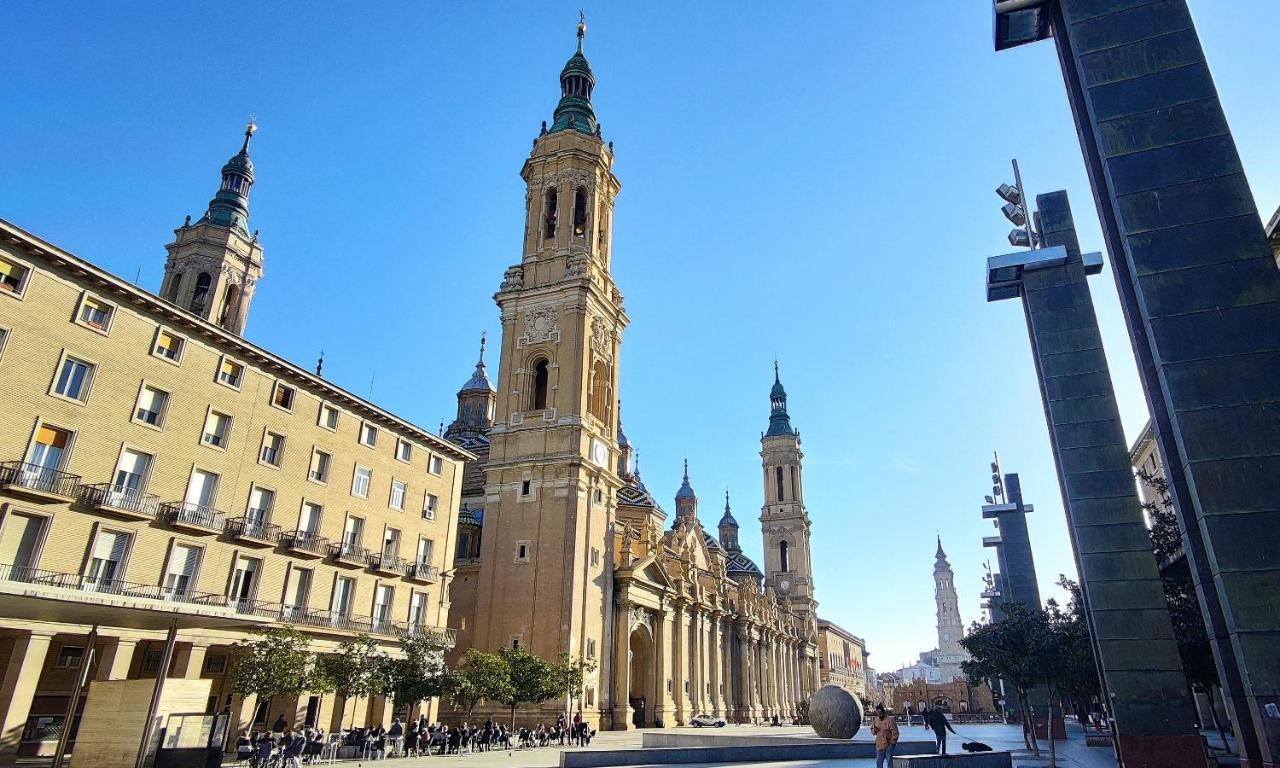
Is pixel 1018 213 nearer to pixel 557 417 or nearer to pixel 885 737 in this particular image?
pixel 885 737

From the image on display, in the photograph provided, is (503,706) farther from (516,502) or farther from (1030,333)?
(1030,333)

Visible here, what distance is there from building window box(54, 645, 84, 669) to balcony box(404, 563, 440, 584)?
40.3 ft

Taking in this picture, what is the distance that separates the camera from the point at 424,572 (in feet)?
115

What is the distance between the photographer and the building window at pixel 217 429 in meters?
26.9

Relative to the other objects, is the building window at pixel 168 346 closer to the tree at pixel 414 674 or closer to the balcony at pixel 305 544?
the balcony at pixel 305 544

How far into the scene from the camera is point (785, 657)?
85812 mm

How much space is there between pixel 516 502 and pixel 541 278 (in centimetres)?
1485

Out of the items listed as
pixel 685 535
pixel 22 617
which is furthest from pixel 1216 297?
pixel 685 535

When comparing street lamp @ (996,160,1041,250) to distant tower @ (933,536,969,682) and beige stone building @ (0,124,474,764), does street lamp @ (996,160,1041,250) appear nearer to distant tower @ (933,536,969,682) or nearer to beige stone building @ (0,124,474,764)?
beige stone building @ (0,124,474,764)

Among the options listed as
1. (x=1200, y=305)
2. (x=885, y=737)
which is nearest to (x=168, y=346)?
(x=885, y=737)

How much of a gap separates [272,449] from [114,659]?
8.74m

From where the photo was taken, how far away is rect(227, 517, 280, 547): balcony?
26781 millimetres

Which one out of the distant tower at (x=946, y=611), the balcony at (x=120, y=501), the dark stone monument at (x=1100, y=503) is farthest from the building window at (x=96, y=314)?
the distant tower at (x=946, y=611)

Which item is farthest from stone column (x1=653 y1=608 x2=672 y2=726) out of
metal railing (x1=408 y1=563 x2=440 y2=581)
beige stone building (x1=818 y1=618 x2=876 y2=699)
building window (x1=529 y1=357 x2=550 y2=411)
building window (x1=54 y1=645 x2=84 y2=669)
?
beige stone building (x1=818 y1=618 x2=876 y2=699)
